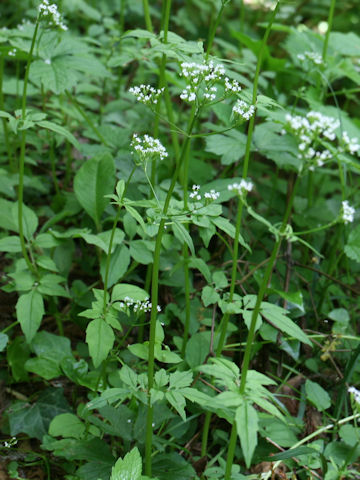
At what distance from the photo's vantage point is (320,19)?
5500 mm

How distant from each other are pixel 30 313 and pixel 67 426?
0.44 m

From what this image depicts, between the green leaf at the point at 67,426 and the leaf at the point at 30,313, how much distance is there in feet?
1.03

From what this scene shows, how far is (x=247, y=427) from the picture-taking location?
3.90 ft

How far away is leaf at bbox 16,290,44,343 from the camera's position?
6.15 ft

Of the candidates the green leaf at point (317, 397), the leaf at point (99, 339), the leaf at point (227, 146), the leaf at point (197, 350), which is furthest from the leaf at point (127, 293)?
the leaf at point (227, 146)

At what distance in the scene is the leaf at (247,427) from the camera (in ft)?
3.76

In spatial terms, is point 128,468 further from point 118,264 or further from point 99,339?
point 118,264

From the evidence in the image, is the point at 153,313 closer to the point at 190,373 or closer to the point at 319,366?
the point at 190,373

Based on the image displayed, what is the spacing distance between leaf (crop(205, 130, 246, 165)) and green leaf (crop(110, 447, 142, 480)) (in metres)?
1.41

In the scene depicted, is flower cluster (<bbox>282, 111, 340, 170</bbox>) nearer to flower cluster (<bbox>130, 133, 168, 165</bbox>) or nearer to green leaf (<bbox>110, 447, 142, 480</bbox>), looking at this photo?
flower cluster (<bbox>130, 133, 168, 165</bbox>)

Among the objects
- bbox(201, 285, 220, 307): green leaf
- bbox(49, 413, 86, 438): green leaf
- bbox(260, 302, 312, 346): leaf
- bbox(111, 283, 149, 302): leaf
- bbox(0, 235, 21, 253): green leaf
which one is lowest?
bbox(49, 413, 86, 438): green leaf

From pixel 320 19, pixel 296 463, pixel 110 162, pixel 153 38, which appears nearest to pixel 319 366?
pixel 296 463

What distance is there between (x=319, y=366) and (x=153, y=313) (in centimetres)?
110

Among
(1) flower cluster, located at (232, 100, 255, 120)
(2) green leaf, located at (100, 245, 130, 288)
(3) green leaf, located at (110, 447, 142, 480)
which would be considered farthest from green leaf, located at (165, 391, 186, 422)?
(1) flower cluster, located at (232, 100, 255, 120)
